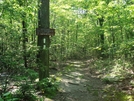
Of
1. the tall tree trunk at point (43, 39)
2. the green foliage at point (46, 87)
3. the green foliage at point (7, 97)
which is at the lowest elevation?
the green foliage at point (46, 87)

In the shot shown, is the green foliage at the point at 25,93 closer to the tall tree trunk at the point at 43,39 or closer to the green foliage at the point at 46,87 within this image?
the green foliage at the point at 46,87

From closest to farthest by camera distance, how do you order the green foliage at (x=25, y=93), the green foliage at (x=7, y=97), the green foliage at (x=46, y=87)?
the green foliage at (x=7, y=97), the green foliage at (x=25, y=93), the green foliage at (x=46, y=87)

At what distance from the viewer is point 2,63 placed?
15.8 ft

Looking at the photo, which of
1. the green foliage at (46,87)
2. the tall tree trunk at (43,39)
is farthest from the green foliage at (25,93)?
the tall tree trunk at (43,39)

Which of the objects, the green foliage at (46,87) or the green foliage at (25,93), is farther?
the green foliage at (46,87)

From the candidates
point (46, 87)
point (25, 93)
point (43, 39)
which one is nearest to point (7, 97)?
point (25, 93)

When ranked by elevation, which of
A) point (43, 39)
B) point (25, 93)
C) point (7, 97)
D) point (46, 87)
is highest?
point (43, 39)

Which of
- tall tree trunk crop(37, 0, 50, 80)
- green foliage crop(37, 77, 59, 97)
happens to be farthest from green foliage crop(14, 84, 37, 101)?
tall tree trunk crop(37, 0, 50, 80)

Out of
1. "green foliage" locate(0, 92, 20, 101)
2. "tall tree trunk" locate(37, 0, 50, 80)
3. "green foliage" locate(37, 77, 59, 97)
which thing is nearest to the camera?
"green foliage" locate(0, 92, 20, 101)

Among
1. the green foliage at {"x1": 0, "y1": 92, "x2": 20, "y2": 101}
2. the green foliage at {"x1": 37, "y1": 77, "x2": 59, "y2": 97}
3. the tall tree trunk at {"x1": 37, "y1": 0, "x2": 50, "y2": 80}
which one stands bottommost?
the green foliage at {"x1": 37, "y1": 77, "x2": 59, "y2": 97}

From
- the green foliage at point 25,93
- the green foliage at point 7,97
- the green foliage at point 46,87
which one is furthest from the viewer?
the green foliage at point 46,87

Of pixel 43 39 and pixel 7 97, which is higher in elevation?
pixel 43 39

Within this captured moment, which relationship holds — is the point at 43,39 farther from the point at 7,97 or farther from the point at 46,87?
the point at 7,97

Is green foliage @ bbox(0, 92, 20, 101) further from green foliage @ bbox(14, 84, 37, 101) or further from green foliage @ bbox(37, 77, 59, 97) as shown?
green foliage @ bbox(37, 77, 59, 97)
